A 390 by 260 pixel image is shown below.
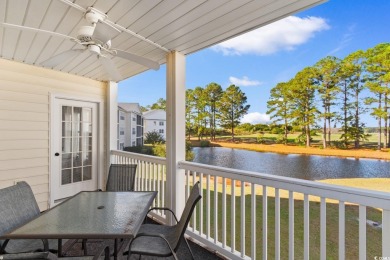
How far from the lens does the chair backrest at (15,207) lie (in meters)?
1.75

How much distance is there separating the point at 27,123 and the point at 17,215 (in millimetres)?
2228

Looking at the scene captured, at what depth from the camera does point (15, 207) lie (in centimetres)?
190

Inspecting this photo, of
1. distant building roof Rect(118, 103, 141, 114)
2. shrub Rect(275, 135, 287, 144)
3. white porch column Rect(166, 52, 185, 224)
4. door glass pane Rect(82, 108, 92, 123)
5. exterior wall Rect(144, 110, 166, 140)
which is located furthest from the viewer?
distant building roof Rect(118, 103, 141, 114)

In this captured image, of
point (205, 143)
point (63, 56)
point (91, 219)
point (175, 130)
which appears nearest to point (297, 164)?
point (205, 143)

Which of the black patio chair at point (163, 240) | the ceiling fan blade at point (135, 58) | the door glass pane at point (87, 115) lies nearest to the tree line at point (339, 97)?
the black patio chair at point (163, 240)

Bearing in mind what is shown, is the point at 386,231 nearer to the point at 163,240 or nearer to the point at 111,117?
the point at 163,240

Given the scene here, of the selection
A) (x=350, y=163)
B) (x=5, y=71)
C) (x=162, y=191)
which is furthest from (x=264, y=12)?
(x=5, y=71)

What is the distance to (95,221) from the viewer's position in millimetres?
1677

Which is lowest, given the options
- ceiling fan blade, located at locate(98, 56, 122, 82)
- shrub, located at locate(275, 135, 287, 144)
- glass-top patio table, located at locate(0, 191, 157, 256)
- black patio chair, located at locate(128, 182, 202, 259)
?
black patio chair, located at locate(128, 182, 202, 259)

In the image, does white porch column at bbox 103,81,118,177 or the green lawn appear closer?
the green lawn

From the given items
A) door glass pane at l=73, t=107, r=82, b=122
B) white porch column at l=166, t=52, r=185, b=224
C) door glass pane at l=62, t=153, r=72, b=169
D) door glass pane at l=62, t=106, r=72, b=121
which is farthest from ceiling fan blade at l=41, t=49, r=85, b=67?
door glass pane at l=62, t=153, r=72, b=169

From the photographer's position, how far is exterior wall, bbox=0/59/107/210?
3.27 m

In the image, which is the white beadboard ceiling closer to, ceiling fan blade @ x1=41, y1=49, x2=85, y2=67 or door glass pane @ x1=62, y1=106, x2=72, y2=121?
ceiling fan blade @ x1=41, y1=49, x2=85, y2=67

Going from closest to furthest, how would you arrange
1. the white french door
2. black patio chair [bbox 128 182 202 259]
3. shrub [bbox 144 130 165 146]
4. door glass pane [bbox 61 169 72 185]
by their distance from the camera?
black patio chair [bbox 128 182 202 259], the white french door, door glass pane [bbox 61 169 72 185], shrub [bbox 144 130 165 146]
